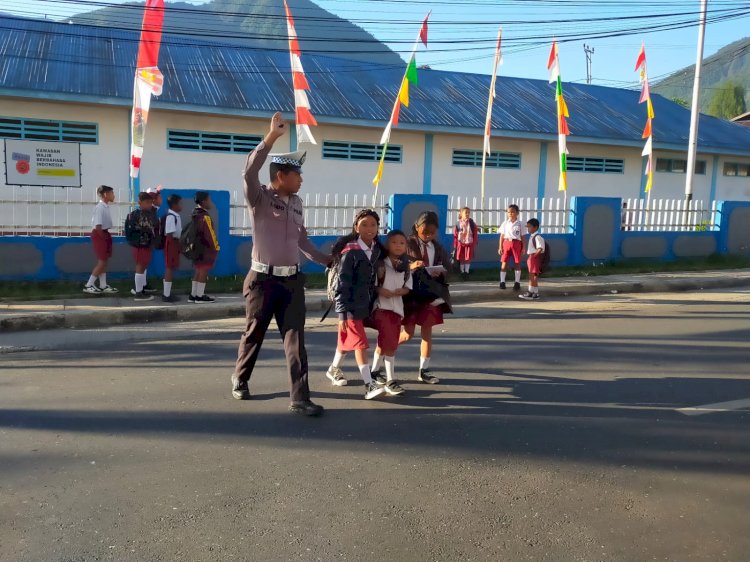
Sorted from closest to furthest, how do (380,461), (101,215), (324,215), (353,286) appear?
(380,461) → (353,286) → (101,215) → (324,215)

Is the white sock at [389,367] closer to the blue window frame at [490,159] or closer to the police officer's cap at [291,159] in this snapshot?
the police officer's cap at [291,159]

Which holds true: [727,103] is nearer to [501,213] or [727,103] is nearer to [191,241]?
[501,213]

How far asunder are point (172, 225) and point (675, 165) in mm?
19547

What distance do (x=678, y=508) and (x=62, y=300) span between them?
8.50 metres

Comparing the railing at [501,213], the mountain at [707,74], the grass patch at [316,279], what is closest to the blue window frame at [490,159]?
the railing at [501,213]

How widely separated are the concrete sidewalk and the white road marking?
5739 millimetres

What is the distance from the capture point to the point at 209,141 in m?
16.3

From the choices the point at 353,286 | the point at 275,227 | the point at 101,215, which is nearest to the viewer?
the point at 275,227

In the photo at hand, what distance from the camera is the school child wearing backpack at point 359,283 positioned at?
5.34m

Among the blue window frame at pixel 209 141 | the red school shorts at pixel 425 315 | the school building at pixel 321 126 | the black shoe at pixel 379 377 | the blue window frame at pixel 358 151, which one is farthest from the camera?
the blue window frame at pixel 358 151

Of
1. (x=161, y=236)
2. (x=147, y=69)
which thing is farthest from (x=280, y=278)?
(x=147, y=69)

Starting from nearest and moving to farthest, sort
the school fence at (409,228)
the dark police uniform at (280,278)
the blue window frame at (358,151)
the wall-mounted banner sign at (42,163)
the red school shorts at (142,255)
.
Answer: the dark police uniform at (280,278)
the red school shorts at (142,255)
the school fence at (409,228)
the wall-mounted banner sign at (42,163)
the blue window frame at (358,151)

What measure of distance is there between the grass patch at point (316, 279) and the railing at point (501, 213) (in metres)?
0.91

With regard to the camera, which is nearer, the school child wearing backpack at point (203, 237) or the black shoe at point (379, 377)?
the black shoe at point (379, 377)
